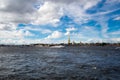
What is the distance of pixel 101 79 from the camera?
2308 centimetres

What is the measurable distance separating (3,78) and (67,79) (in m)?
8.79

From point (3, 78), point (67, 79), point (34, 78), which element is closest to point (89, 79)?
point (67, 79)

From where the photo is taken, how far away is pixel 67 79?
74.4 ft

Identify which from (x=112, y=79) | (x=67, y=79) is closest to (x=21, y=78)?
(x=67, y=79)

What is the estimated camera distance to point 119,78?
2353 centimetres

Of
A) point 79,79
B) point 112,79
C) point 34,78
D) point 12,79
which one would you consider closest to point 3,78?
point 12,79

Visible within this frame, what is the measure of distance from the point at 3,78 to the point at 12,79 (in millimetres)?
1388

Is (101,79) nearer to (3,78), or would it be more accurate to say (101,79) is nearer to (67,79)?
(67,79)

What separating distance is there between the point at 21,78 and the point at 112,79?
1268 centimetres

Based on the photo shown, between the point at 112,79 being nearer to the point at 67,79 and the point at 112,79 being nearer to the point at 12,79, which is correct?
the point at 67,79

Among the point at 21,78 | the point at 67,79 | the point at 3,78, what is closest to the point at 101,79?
the point at 67,79

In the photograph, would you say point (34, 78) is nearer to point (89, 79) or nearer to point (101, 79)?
point (89, 79)

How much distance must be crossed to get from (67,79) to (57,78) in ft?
4.91

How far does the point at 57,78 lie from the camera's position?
23.3 m
